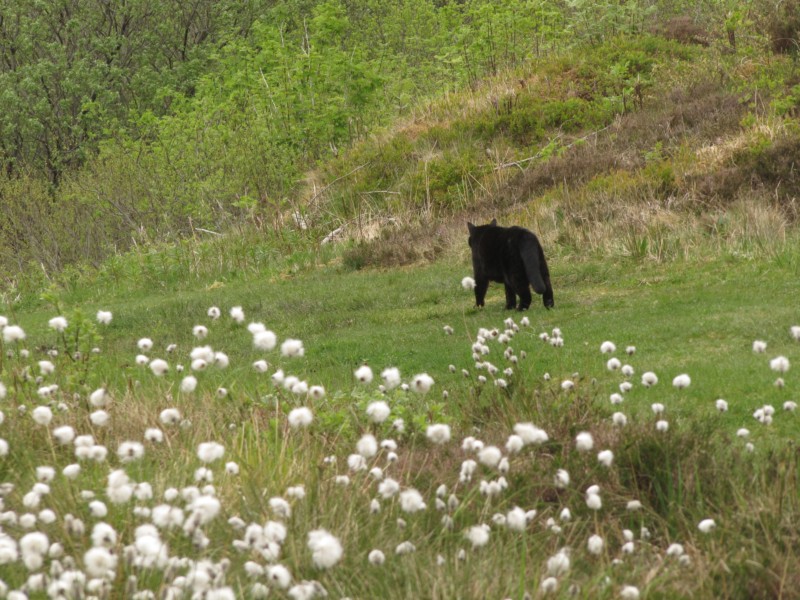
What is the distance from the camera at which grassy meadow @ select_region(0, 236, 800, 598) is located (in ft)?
12.6

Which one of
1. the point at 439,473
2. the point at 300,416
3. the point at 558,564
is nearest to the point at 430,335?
the point at 439,473

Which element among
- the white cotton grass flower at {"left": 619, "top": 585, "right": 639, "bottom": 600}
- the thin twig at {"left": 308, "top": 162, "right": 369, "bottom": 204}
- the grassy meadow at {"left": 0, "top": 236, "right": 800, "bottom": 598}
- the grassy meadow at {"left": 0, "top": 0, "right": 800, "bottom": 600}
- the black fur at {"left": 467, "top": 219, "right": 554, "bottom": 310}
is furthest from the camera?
the thin twig at {"left": 308, "top": 162, "right": 369, "bottom": 204}

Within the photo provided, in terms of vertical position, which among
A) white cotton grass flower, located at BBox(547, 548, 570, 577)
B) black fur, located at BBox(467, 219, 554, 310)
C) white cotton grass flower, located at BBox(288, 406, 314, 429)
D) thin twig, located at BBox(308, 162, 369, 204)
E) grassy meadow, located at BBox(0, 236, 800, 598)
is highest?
white cotton grass flower, located at BBox(288, 406, 314, 429)

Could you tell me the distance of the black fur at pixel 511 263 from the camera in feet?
35.1

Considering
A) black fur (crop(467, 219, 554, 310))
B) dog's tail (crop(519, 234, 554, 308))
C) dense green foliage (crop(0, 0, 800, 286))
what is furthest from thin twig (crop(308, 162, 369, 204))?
dog's tail (crop(519, 234, 554, 308))

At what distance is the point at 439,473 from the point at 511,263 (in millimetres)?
5948

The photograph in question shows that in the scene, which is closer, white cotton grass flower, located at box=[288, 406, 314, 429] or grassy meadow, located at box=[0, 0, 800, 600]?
grassy meadow, located at box=[0, 0, 800, 600]

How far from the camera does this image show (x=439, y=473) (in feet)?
17.5

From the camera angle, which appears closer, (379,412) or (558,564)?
(558,564)

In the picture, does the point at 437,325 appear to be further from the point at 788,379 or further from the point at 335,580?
the point at 335,580

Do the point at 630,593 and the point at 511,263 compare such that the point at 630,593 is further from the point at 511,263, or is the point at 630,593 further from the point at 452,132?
the point at 452,132

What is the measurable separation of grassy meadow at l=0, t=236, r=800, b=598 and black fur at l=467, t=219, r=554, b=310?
0.47 meters

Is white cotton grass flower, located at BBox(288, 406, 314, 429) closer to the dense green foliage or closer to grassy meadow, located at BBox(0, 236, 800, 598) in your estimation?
grassy meadow, located at BBox(0, 236, 800, 598)

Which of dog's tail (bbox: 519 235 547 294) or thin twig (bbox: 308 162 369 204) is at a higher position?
dog's tail (bbox: 519 235 547 294)
